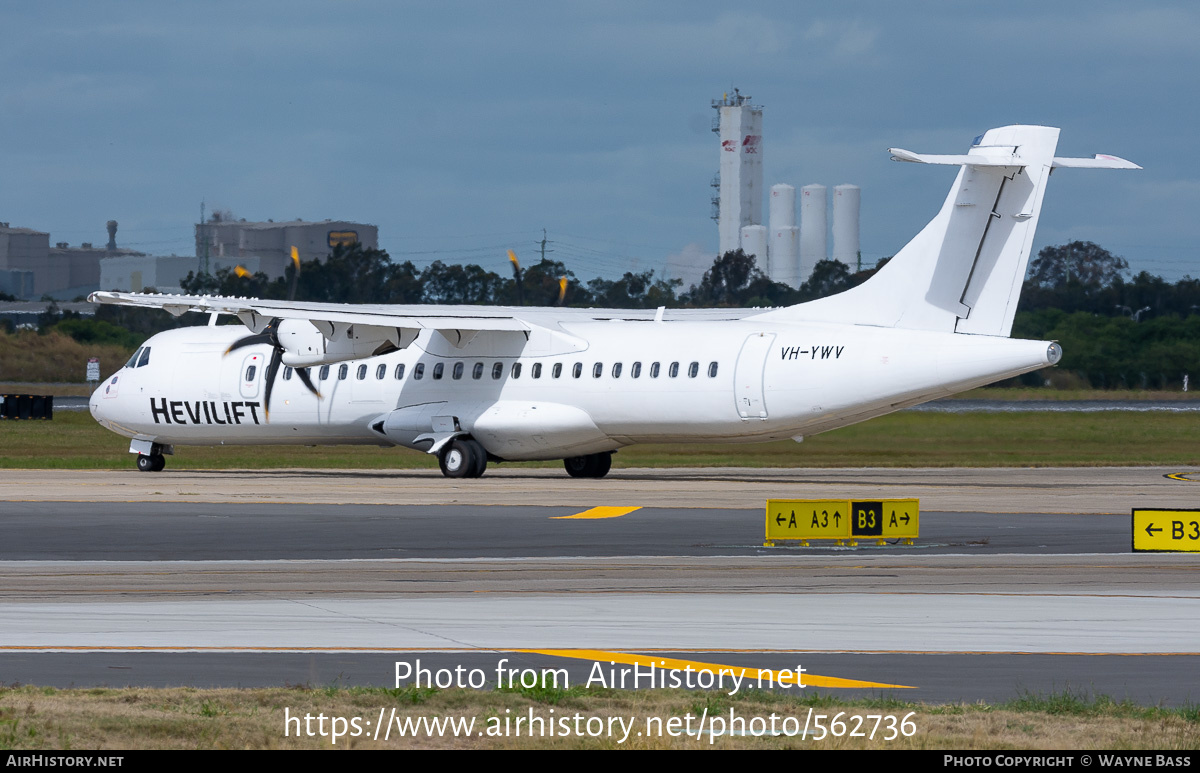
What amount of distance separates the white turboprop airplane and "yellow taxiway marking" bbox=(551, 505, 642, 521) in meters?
6.45

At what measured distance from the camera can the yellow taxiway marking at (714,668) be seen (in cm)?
1048

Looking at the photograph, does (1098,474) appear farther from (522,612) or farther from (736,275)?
(736,275)

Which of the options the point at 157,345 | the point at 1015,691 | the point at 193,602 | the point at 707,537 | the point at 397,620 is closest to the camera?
the point at 1015,691

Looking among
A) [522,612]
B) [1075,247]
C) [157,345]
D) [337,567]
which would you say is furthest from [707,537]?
[1075,247]

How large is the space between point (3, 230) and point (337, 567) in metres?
165

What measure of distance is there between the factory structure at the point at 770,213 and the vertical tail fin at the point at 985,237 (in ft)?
301

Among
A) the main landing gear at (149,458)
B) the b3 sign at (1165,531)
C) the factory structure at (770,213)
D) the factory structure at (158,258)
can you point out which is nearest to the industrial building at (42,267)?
the factory structure at (158,258)

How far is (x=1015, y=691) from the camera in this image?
404 inches

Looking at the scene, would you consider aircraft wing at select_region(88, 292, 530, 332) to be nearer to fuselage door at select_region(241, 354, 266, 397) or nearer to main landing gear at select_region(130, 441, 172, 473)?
fuselage door at select_region(241, 354, 266, 397)

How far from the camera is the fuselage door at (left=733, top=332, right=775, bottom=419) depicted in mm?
31516

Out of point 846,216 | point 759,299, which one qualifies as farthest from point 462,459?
point 846,216

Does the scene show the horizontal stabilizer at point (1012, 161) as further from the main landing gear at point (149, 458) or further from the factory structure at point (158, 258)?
the factory structure at point (158, 258)

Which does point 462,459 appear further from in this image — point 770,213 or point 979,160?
point 770,213

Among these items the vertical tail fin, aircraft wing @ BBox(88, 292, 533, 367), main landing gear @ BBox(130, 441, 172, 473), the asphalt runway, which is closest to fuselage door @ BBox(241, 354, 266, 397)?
aircraft wing @ BBox(88, 292, 533, 367)
